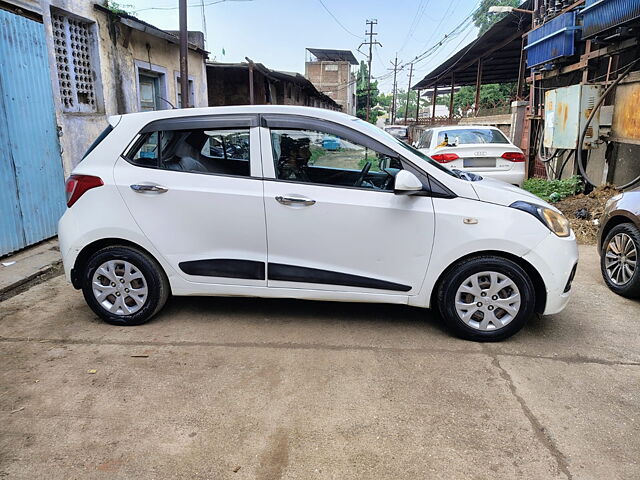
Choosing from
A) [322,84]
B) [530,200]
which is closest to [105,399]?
[530,200]

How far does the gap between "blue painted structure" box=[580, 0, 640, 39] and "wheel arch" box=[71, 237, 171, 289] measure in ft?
24.0

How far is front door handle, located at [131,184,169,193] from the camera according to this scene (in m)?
3.74

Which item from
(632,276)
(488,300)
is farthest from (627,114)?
(488,300)

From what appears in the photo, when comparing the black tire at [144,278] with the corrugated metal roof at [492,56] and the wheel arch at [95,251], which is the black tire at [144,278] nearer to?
the wheel arch at [95,251]

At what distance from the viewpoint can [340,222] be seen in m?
3.60

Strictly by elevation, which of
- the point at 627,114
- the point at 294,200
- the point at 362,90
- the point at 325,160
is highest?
the point at 362,90

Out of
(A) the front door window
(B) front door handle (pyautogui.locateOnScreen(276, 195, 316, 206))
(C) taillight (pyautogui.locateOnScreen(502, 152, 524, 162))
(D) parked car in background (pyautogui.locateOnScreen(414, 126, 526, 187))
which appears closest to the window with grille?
(A) the front door window

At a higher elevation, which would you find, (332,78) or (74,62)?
A: (332,78)

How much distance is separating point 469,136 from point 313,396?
25.1 ft

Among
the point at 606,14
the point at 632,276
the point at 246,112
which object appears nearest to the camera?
the point at 246,112

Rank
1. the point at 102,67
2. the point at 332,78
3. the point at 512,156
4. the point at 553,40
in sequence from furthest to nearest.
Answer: the point at 332,78, the point at 553,40, the point at 512,156, the point at 102,67

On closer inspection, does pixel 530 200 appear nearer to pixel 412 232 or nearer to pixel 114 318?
pixel 412 232

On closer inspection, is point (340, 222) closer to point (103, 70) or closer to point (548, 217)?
point (548, 217)

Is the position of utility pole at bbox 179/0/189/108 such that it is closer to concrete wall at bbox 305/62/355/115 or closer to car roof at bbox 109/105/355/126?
car roof at bbox 109/105/355/126
